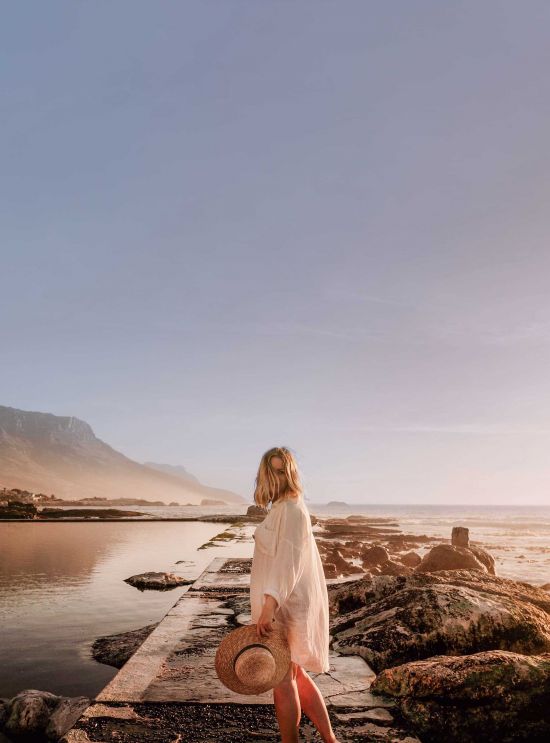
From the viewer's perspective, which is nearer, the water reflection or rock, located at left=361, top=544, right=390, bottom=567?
Answer: the water reflection

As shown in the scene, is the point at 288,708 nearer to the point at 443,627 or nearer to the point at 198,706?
the point at 198,706

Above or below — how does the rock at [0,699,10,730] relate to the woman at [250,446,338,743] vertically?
below

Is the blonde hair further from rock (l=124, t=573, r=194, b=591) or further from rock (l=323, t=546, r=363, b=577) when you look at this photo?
rock (l=323, t=546, r=363, b=577)

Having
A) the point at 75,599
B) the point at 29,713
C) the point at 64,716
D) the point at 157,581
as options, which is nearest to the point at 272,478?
the point at 64,716

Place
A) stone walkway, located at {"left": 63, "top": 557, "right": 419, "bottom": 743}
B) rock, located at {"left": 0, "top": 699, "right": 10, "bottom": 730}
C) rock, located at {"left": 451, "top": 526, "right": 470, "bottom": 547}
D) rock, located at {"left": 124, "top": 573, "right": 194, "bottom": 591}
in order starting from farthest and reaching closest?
rock, located at {"left": 451, "top": 526, "right": 470, "bottom": 547}, rock, located at {"left": 124, "top": 573, "right": 194, "bottom": 591}, rock, located at {"left": 0, "top": 699, "right": 10, "bottom": 730}, stone walkway, located at {"left": 63, "top": 557, "right": 419, "bottom": 743}

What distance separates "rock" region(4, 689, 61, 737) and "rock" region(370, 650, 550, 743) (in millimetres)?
3472

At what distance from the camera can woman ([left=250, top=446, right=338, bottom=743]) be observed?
3.11 metres

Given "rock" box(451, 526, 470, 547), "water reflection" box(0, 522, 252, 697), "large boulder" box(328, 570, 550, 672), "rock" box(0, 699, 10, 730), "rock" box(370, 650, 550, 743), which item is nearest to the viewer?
"rock" box(370, 650, 550, 743)

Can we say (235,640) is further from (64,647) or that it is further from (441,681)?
(64,647)

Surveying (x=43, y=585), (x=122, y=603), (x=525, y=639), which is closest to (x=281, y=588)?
(x=525, y=639)

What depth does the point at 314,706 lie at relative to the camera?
10.6ft

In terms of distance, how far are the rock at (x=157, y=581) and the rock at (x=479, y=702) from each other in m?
9.02

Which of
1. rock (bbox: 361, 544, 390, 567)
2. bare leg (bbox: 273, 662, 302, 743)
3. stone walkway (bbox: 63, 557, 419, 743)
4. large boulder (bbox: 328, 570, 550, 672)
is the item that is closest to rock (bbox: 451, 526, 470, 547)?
rock (bbox: 361, 544, 390, 567)

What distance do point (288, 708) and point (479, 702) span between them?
152cm
